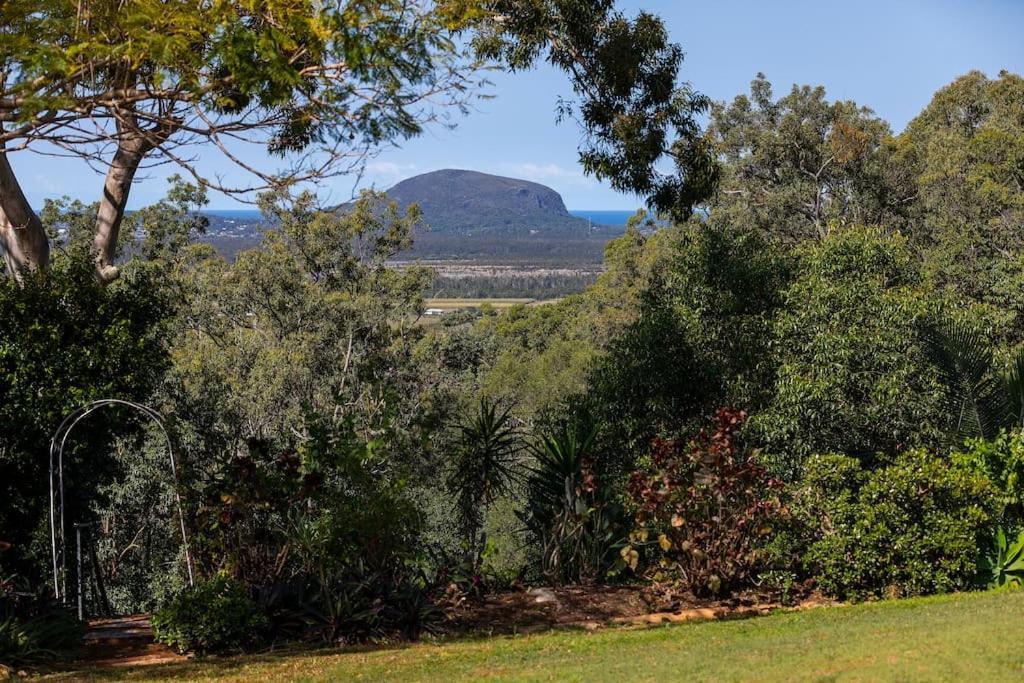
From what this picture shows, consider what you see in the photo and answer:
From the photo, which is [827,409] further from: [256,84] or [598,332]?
[598,332]

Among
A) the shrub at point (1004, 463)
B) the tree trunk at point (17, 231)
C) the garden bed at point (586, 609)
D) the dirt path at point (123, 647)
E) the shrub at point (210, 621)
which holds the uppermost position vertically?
the tree trunk at point (17, 231)

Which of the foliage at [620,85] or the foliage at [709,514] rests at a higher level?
the foliage at [620,85]

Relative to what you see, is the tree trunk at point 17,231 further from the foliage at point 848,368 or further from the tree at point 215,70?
the foliage at point 848,368

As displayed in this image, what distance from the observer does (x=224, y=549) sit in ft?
27.9

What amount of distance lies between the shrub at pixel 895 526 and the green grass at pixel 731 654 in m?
0.63

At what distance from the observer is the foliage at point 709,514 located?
890 centimetres

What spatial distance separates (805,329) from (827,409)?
99 centimetres

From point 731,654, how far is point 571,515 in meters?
3.69

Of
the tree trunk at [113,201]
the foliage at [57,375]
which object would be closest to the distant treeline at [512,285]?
the tree trunk at [113,201]

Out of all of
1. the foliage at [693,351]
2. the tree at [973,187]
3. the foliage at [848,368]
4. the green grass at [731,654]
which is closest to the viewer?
the green grass at [731,654]

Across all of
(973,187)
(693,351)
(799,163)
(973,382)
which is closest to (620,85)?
(693,351)

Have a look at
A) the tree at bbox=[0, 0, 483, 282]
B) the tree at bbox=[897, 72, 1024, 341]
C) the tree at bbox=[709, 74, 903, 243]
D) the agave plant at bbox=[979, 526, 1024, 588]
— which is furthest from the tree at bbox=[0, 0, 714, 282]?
the tree at bbox=[709, 74, 903, 243]

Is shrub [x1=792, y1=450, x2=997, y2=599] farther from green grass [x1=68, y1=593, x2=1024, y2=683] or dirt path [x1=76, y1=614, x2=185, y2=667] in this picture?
dirt path [x1=76, y1=614, x2=185, y2=667]

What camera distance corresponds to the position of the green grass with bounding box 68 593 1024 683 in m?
5.73
